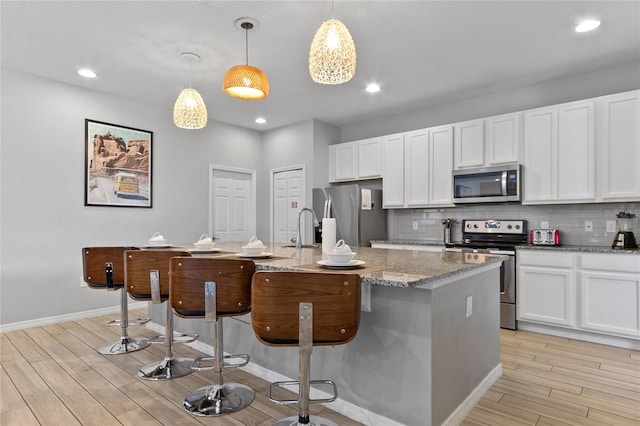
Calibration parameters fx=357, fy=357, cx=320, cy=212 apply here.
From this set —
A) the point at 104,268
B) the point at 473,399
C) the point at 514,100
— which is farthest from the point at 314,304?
the point at 514,100

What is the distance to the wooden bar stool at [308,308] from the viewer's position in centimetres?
150

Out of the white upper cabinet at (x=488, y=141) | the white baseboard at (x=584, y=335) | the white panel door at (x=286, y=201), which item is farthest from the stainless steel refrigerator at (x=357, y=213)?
the white baseboard at (x=584, y=335)

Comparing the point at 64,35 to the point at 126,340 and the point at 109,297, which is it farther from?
the point at 109,297

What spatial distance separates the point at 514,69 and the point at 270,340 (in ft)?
12.2

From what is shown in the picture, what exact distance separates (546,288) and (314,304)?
124 inches

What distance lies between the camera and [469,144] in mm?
4332

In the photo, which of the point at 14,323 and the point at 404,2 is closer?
the point at 404,2

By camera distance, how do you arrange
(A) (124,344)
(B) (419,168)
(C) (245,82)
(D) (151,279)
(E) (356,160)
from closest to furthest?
1. (D) (151,279)
2. (C) (245,82)
3. (A) (124,344)
4. (B) (419,168)
5. (E) (356,160)

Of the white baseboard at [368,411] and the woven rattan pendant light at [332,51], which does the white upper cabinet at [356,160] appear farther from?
the white baseboard at [368,411]

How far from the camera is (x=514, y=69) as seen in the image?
3.72 meters

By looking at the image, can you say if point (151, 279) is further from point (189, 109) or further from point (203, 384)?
point (189, 109)

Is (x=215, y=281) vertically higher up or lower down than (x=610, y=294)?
higher up

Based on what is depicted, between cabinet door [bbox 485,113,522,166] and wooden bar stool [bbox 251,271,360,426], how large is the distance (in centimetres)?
331

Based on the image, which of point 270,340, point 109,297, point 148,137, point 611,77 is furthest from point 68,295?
point 611,77
